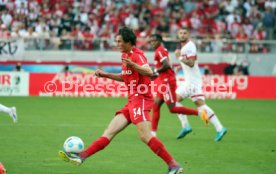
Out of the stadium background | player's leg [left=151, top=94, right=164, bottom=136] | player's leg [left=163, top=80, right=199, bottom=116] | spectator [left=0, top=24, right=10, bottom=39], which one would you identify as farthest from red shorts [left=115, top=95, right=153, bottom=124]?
spectator [left=0, top=24, right=10, bottom=39]

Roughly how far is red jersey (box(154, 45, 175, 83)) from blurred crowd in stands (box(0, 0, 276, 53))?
14.5 meters

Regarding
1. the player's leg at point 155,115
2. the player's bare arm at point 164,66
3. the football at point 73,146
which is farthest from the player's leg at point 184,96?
the football at point 73,146

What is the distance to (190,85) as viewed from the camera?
15039mm

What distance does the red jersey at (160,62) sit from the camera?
568 inches

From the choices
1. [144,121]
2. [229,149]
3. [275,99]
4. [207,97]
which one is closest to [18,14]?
[207,97]

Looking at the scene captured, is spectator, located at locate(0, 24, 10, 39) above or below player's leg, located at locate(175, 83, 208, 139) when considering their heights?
above

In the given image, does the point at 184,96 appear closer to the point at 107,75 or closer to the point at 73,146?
the point at 107,75

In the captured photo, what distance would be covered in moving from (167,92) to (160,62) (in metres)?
0.66

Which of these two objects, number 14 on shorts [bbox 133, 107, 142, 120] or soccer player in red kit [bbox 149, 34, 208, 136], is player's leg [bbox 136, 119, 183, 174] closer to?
number 14 on shorts [bbox 133, 107, 142, 120]

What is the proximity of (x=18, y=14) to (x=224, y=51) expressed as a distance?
9.08 m

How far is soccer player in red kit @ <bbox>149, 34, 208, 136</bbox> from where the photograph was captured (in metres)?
14.4

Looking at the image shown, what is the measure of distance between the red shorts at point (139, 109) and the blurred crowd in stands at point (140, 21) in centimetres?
1897

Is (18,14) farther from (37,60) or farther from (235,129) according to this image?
(235,129)

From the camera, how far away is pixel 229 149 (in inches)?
515
